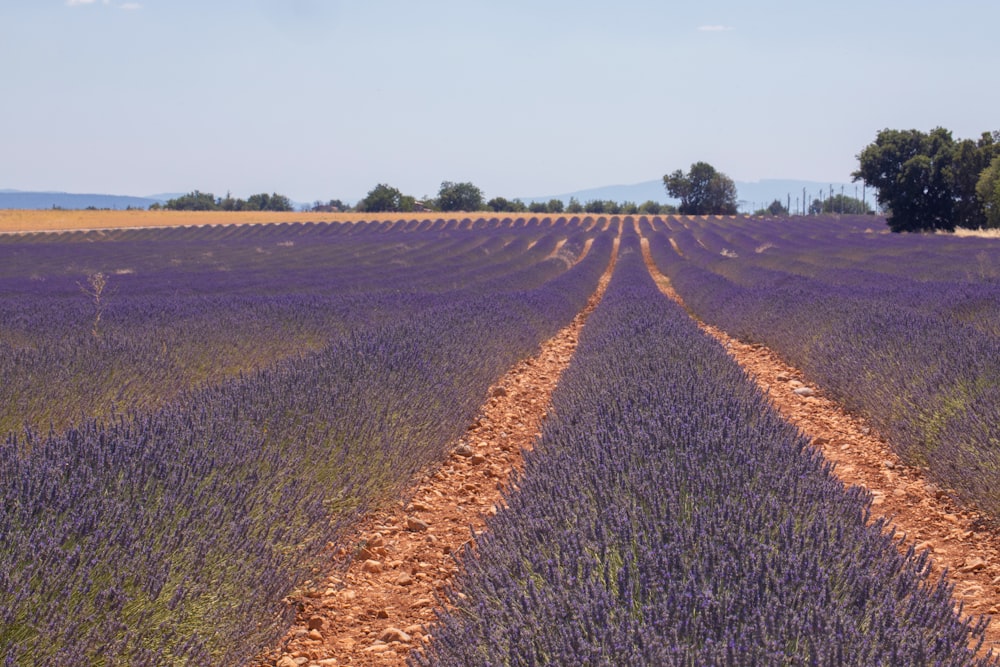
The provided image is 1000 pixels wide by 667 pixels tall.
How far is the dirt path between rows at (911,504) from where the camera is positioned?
3094 millimetres

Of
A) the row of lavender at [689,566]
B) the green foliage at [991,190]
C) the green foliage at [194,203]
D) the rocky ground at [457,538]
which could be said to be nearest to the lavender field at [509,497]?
the row of lavender at [689,566]

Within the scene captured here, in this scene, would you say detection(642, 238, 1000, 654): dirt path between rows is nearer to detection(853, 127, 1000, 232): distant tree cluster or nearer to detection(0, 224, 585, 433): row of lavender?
detection(0, 224, 585, 433): row of lavender

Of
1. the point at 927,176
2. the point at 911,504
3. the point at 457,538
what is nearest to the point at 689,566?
the point at 457,538

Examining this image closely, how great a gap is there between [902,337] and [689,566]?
4743mm

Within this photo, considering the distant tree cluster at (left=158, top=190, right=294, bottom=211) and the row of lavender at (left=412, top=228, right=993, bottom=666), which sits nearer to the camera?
the row of lavender at (left=412, top=228, right=993, bottom=666)

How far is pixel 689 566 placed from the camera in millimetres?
1932

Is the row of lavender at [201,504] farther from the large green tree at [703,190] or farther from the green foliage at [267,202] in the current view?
the green foliage at [267,202]

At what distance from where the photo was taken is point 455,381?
5.41 m

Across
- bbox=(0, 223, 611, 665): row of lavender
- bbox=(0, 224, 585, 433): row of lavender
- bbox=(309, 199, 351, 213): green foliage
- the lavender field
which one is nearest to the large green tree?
bbox=(309, 199, 351, 213): green foliage

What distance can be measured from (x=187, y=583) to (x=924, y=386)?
4312 mm

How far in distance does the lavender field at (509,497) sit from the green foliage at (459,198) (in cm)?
6565

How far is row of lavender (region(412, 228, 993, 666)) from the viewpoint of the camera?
163 cm

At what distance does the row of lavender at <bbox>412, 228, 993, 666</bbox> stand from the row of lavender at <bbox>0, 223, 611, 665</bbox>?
659 millimetres

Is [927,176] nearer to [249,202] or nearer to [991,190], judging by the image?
[991,190]
